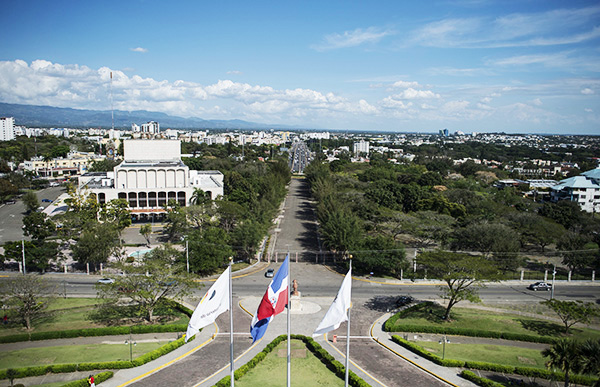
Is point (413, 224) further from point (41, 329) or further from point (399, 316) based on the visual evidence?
point (41, 329)

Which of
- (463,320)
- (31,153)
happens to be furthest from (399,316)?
(31,153)

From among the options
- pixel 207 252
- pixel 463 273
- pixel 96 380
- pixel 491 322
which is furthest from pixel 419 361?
pixel 207 252

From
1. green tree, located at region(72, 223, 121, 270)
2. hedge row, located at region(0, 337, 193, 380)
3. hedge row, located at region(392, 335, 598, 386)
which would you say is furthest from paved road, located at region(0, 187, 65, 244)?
hedge row, located at region(392, 335, 598, 386)

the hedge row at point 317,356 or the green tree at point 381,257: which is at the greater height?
the green tree at point 381,257

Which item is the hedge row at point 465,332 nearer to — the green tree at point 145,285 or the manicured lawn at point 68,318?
the green tree at point 145,285

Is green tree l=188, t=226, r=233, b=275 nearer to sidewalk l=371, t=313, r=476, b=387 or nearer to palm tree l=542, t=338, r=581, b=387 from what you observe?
sidewalk l=371, t=313, r=476, b=387

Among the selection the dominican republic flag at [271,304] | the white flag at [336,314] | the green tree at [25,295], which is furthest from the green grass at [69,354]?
the white flag at [336,314]
